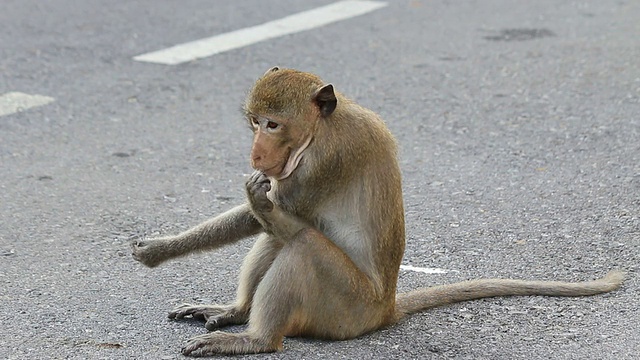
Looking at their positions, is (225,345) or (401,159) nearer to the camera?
(225,345)

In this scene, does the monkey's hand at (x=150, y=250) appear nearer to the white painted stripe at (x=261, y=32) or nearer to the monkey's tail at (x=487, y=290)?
the monkey's tail at (x=487, y=290)

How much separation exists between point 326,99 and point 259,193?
1.45 feet

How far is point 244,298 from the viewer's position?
4.60 m

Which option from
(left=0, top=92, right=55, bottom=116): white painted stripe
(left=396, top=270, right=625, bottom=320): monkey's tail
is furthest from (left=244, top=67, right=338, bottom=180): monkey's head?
(left=0, top=92, right=55, bottom=116): white painted stripe

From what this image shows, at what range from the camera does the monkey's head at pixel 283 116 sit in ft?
13.9

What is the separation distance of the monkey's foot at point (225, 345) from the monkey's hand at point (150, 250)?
1.77ft

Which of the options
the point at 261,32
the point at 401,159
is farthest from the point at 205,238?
the point at 261,32

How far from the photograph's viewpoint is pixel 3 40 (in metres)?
9.12

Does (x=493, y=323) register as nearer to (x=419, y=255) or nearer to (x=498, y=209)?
(x=419, y=255)

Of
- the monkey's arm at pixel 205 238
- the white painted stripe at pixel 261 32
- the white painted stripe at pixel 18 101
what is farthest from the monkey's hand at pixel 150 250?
the white painted stripe at pixel 261 32

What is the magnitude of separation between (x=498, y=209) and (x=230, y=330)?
6.51 ft

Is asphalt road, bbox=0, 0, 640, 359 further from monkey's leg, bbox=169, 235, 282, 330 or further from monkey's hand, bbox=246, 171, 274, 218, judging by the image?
monkey's hand, bbox=246, 171, 274, 218

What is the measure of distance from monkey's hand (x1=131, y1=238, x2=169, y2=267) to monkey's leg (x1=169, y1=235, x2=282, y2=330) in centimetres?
22

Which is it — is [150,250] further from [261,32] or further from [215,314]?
[261,32]
